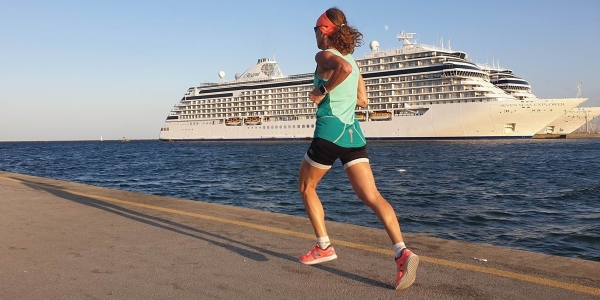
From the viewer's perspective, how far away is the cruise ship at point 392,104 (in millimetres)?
56812

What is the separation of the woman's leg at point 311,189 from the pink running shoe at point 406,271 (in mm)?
662

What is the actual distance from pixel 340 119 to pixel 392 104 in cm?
6309

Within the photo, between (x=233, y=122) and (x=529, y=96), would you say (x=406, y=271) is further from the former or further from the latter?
(x=233, y=122)

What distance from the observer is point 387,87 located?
66.1m

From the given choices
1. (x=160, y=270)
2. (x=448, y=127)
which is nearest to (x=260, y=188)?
(x=160, y=270)

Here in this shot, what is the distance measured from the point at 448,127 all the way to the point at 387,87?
Result: 451 inches

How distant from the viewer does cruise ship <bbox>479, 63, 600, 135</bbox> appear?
6378 cm

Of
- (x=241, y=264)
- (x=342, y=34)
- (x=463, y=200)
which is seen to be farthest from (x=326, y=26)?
(x=463, y=200)

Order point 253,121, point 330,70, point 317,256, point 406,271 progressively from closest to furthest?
point 406,271 < point 330,70 < point 317,256 < point 253,121

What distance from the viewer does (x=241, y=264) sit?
126 inches

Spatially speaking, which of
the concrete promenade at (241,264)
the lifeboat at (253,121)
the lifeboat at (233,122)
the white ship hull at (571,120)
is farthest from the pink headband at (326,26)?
the lifeboat at (233,122)

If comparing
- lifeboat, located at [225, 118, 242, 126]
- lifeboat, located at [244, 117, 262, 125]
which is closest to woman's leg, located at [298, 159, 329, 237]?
lifeboat, located at [244, 117, 262, 125]

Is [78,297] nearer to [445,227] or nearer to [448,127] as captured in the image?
[445,227]

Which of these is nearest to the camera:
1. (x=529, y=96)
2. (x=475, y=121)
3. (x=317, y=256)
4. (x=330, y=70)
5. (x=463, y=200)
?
(x=330, y=70)
